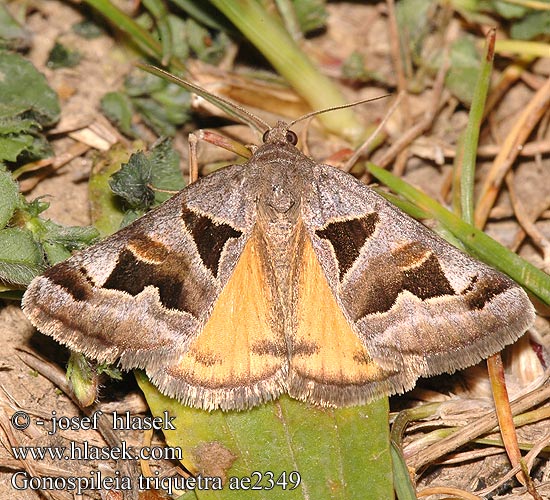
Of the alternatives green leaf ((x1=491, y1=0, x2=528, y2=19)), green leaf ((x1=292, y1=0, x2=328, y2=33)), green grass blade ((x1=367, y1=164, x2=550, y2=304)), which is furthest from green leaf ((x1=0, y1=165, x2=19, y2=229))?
green leaf ((x1=491, y1=0, x2=528, y2=19))

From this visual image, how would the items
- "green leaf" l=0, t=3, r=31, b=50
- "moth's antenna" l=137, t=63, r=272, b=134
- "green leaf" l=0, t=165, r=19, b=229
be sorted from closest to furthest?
"green leaf" l=0, t=165, r=19, b=229 < "moth's antenna" l=137, t=63, r=272, b=134 < "green leaf" l=0, t=3, r=31, b=50

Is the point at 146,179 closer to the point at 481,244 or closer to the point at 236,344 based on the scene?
the point at 236,344

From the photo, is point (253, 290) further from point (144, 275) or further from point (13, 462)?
point (13, 462)

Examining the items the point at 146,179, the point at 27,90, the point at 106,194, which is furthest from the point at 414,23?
the point at 27,90

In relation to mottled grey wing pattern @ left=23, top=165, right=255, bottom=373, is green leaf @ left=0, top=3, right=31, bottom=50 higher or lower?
higher

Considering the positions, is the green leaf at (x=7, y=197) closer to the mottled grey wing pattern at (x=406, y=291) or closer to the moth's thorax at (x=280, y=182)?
the moth's thorax at (x=280, y=182)

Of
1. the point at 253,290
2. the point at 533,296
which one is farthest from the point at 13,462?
the point at 533,296

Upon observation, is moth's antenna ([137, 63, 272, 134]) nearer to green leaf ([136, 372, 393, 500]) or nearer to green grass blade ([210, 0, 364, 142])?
green grass blade ([210, 0, 364, 142])
